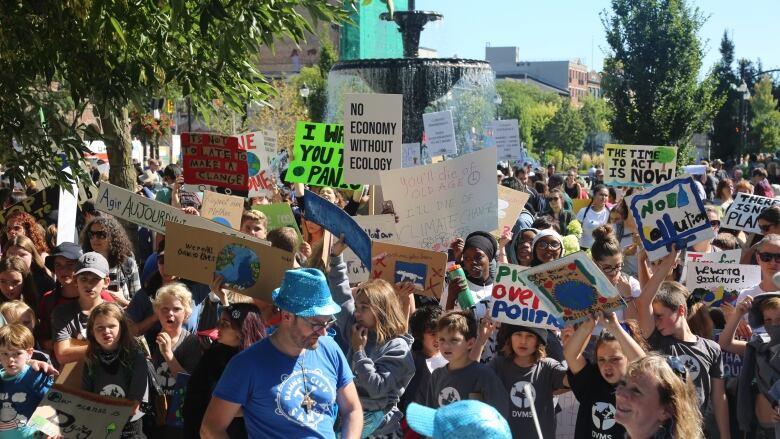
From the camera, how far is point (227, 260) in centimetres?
638

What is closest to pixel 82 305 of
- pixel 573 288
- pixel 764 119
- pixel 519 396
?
pixel 519 396

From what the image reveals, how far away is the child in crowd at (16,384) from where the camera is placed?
20.2 ft

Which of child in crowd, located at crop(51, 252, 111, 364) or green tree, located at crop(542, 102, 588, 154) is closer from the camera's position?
child in crowd, located at crop(51, 252, 111, 364)

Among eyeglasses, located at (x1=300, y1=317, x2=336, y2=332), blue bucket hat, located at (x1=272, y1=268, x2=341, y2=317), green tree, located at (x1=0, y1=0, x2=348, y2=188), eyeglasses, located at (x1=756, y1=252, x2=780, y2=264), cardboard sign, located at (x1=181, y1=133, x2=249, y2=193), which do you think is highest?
green tree, located at (x1=0, y1=0, x2=348, y2=188)

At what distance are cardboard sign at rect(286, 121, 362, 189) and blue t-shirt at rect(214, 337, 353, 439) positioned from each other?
6.53m

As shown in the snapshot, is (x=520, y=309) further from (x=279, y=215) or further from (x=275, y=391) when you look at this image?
(x=279, y=215)

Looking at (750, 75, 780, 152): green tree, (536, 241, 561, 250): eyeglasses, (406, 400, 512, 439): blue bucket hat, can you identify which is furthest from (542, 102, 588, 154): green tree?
(406, 400, 512, 439): blue bucket hat

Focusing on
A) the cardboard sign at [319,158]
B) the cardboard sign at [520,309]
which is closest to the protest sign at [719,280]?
the cardboard sign at [520,309]

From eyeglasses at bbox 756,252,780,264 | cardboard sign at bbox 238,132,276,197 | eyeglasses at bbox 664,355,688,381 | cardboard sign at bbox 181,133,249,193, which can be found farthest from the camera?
cardboard sign at bbox 238,132,276,197

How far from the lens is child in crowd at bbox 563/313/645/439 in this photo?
5551 millimetres

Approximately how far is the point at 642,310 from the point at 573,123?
101m

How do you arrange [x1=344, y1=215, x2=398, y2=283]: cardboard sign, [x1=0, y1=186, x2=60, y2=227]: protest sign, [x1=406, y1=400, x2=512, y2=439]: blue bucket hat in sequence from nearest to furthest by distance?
1. [x1=406, y1=400, x2=512, y2=439]: blue bucket hat
2. [x1=344, y1=215, x2=398, y2=283]: cardboard sign
3. [x1=0, y1=186, x2=60, y2=227]: protest sign

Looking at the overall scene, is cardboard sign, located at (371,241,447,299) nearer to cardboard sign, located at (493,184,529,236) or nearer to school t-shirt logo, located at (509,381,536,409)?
school t-shirt logo, located at (509,381,536,409)

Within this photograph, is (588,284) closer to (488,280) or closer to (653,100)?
(488,280)
